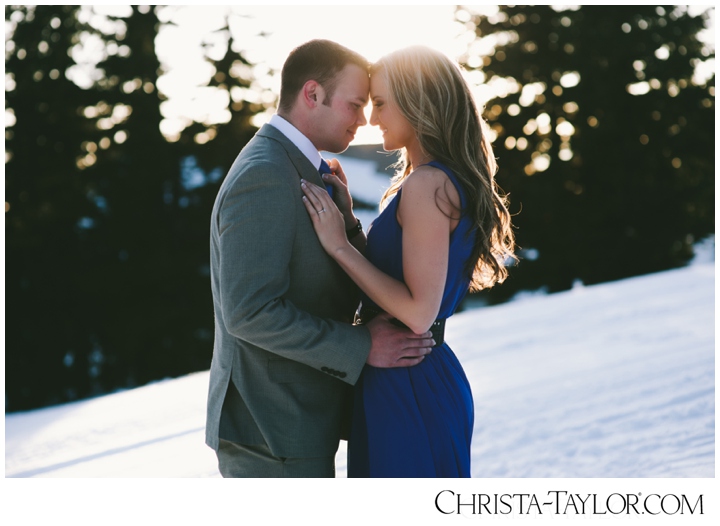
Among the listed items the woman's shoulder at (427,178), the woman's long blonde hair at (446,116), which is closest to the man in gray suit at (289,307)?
the woman's long blonde hair at (446,116)

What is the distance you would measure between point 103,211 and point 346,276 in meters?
14.6

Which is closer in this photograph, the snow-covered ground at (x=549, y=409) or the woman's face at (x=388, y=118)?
the woman's face at (x=388, y=118)

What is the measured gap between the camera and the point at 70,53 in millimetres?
15984

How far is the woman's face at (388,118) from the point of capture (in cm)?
258

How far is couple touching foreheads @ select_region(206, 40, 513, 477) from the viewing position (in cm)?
229

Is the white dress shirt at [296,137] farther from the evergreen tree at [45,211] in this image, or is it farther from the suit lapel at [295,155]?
the evergreen tree at [45,211]

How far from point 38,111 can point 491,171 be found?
15282 millimetres

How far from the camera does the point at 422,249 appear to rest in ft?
7.87

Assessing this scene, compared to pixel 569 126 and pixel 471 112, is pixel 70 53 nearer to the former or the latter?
pixel 569 126

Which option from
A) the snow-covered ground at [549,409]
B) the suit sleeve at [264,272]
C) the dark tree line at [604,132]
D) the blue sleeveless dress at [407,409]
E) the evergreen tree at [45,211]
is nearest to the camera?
the suit sleeve at [264,272]

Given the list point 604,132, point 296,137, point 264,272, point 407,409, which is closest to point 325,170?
point 296,137

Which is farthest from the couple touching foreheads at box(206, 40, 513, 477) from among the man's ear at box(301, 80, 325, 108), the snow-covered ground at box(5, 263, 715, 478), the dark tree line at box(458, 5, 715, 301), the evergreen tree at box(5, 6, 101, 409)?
the dark tree line at box(458, 5, 715, 301)

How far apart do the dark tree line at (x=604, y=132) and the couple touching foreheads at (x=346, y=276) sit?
15198mm

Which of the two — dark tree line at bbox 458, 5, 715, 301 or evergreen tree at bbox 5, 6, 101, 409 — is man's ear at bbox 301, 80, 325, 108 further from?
dark tree line at bbox 458, 5, 715, 301
